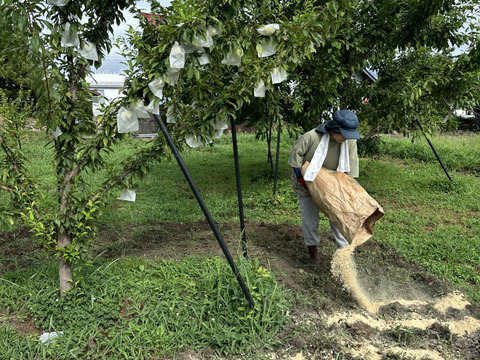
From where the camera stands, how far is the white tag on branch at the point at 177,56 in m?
2.62

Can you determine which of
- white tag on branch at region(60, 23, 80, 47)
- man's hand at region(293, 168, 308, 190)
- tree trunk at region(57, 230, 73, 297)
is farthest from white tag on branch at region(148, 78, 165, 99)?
man's hand at region(293, 168, 308, 190)

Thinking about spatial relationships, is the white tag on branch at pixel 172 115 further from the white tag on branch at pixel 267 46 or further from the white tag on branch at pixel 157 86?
the white tag on branch at pixel 267 46

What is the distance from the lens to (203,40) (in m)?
2.63

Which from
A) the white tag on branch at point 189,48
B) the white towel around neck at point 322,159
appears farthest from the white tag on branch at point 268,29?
the white towel around neck at point 322,159

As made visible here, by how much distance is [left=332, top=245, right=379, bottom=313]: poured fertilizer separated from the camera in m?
3.45

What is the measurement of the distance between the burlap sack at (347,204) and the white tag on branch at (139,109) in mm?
1592

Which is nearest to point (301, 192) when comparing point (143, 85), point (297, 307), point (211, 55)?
point (297, 307)

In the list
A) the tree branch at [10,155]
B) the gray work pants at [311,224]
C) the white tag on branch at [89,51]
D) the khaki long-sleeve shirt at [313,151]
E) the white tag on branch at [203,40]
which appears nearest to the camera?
the white tag on branch at [203,40]

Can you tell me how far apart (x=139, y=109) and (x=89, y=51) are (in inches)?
33.8

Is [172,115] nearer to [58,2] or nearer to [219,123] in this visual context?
[219,123]

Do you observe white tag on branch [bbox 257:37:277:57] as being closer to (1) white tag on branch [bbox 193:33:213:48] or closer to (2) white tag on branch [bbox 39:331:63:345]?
(1) white tag on branch [bbox 193:33:213:48]

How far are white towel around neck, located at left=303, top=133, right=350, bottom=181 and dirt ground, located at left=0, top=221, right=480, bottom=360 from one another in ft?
2.86

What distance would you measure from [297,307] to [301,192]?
1195mm

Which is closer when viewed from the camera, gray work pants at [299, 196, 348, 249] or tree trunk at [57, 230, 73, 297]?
Result: tree trunk at [57, 230, 73, 297]
